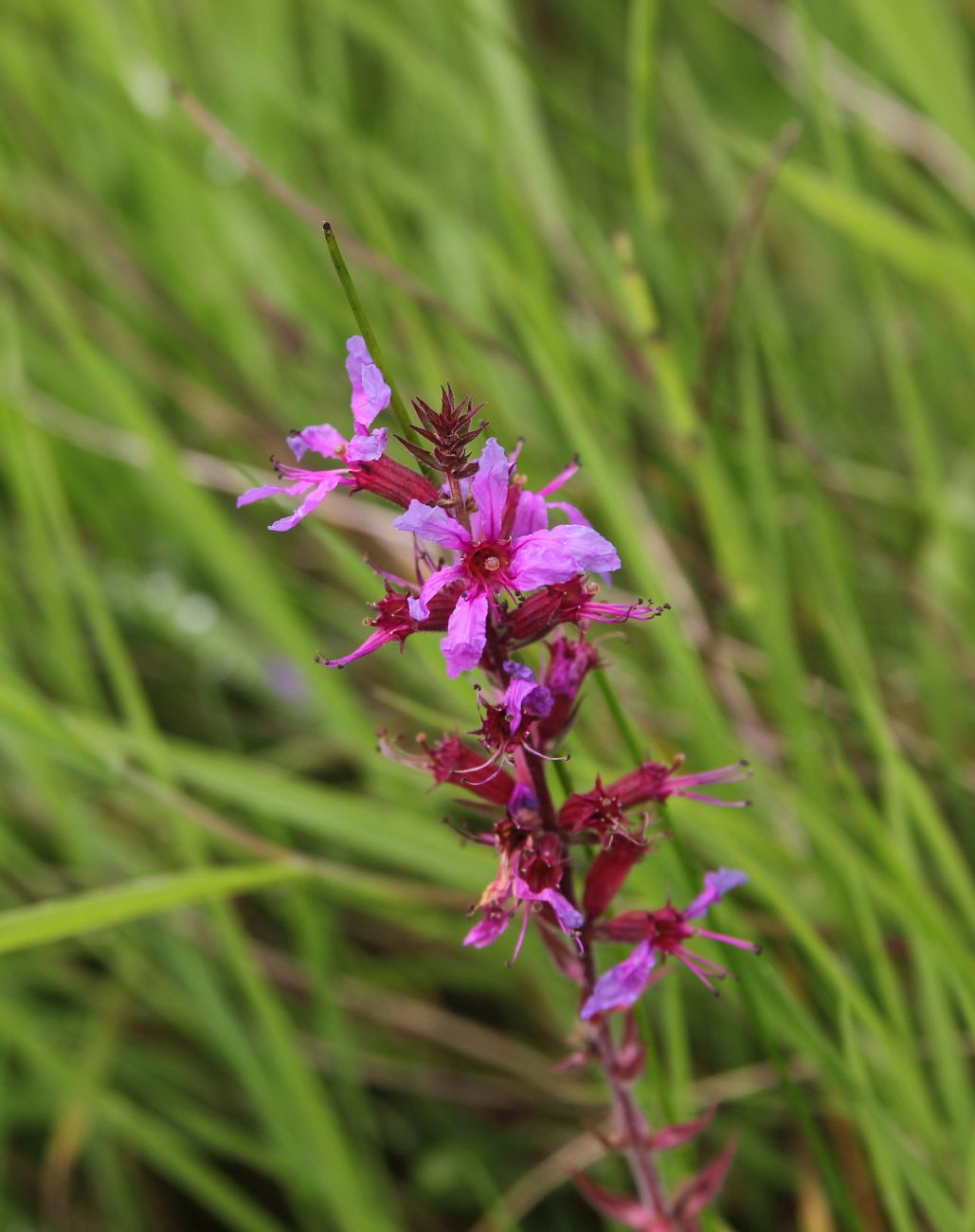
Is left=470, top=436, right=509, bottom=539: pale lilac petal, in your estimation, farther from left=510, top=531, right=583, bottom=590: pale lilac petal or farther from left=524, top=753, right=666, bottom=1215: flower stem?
left=524, top=753, right=666, bottom=1215: flower stem

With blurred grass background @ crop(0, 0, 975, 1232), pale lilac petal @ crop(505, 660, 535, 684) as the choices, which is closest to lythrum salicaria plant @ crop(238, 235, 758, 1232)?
pale lilac petal @ crop(505, 660, 535, 684)

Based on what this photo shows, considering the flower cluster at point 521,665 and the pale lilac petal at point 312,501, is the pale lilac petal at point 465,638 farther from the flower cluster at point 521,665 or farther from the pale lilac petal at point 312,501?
the pale lilac petal at point 312,501

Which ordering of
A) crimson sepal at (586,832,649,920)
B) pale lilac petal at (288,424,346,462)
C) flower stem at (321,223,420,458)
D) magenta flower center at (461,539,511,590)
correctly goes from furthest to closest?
crimson sepal at (586,832,649,920) → pale lilac petal at (288,424,346,462) → magenta flower center at (461,539,511,590) → flower stem at (321,223,420,458)

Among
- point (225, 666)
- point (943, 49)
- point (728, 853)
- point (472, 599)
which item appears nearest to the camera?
point (472, 599)

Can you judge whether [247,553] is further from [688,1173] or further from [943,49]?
[943,49]

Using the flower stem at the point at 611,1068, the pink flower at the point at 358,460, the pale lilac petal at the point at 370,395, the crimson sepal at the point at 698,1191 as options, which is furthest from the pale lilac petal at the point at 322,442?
the crimson sepal at the point at 698,1191

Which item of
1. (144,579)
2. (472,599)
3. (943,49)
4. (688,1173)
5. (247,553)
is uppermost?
(943,49)

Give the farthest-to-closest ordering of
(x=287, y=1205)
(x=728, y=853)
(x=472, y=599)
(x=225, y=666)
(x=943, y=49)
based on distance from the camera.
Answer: (x=225, y=666) → (x=287, y=1205) → (x=943, y=49) → (x=728, y=853) → (x=472, y=599)

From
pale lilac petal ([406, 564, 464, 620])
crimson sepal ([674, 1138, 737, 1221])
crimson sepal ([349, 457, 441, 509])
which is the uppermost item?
crimson sepal ([349, 457, 441, 509])

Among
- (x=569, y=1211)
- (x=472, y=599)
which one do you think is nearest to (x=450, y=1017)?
(x=569, y=1211)
